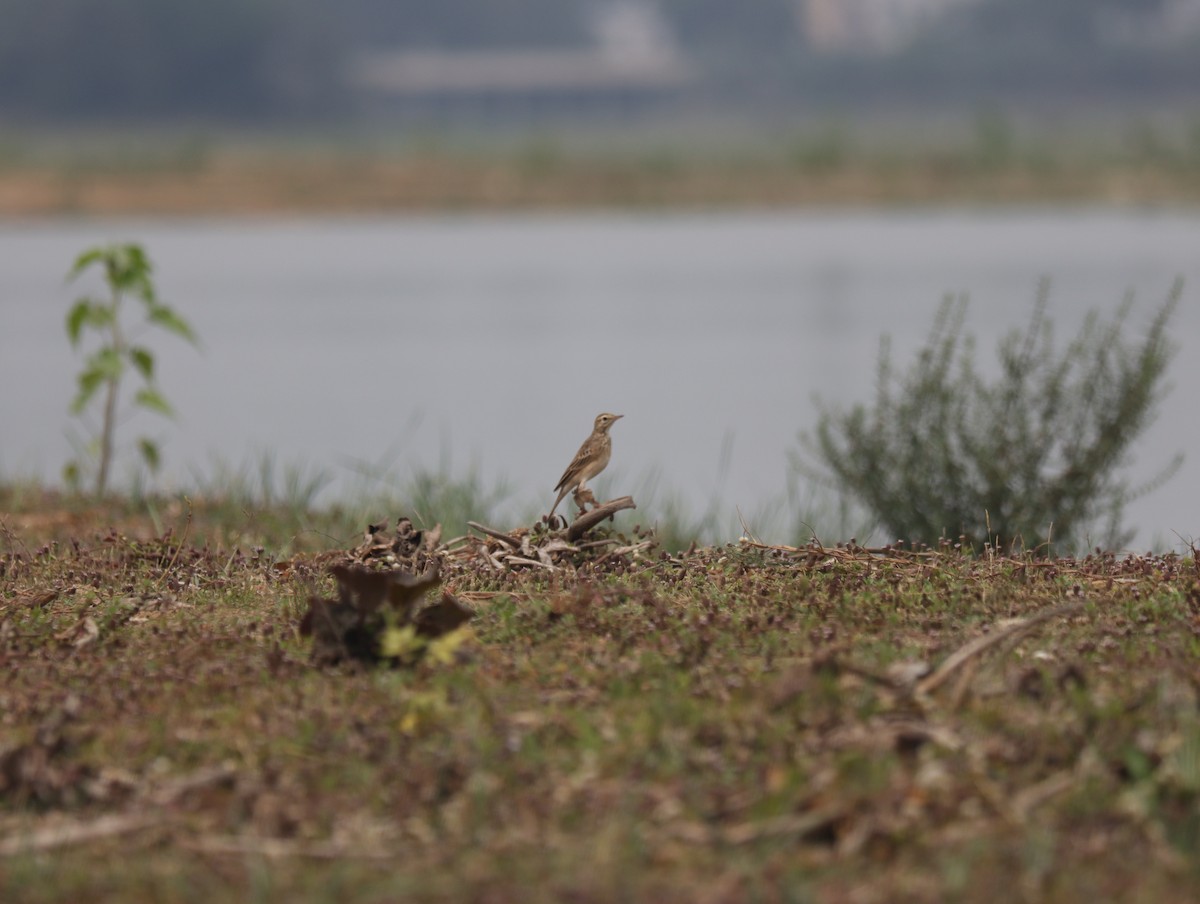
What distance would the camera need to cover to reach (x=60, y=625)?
4.49m

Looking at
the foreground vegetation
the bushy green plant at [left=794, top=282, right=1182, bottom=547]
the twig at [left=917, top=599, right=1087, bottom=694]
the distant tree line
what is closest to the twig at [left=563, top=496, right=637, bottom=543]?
the foreground vegetation

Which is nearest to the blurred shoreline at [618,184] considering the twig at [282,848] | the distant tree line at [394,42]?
the twig at [282,848]

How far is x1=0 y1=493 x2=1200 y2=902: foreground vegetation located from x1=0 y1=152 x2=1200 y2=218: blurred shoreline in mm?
36352

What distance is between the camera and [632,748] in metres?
3.35

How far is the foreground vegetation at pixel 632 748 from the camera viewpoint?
2.94 m

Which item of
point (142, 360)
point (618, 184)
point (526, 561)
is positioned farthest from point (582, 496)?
point (618, 184)

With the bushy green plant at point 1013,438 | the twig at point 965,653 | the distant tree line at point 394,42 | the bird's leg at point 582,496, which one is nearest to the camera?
the twig at point 965,653

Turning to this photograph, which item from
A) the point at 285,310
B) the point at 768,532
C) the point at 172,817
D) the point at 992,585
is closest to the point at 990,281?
→ the point at 285,310

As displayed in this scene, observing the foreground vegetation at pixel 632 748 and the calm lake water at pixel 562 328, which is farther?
the calm lake water at pixel 562 328

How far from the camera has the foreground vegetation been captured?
116 inches

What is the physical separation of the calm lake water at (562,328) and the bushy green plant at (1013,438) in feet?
2.22

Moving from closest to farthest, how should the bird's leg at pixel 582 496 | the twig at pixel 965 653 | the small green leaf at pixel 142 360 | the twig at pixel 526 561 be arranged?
the twig at pixel 965 653 < the twig at pixel 526 561 < the bird's leg at pixel 582 496 < the small green leaf at pixel 142 360

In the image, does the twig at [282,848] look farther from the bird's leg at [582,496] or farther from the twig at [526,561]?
the bird's leg at [582,496]

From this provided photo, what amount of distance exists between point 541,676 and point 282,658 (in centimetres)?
61
